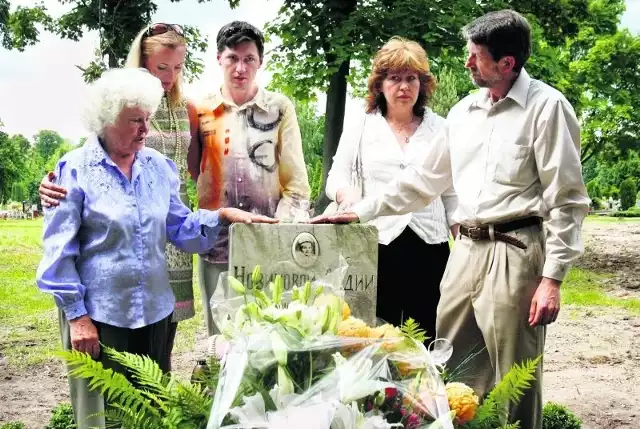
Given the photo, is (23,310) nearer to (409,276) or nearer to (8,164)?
(409,276)

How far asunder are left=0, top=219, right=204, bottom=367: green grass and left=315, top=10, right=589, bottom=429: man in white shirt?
14.2ft

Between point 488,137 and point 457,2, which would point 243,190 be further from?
point 457,2

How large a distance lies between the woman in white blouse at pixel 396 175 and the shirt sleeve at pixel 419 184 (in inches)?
9.6

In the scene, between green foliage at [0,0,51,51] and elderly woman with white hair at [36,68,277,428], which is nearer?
elderly woman with white hair at [36,68,277,428]

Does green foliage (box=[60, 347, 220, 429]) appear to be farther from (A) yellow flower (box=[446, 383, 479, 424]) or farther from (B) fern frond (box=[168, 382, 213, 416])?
(A) yellow flower (box=[446, 383, 479, 424])

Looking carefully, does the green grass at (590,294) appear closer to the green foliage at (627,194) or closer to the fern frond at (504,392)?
the fern frond at (504,392)

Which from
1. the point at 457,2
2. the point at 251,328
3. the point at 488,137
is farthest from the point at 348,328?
the point at 457,2

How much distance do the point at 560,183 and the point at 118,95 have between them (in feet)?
5.86

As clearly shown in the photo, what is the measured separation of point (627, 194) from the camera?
34594 mm

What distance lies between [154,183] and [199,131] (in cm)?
95

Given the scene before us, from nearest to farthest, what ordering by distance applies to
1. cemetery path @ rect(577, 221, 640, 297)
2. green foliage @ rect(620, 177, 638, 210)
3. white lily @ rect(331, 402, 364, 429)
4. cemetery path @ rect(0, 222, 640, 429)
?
white lily @ rect(331, 402, 364, 429) → cemetery path @ rect(0, 222, 640, 429) → cemetery path @ rect(577, 221, 640, 297) → green foliage @ rect(620, 177, 638, 210)

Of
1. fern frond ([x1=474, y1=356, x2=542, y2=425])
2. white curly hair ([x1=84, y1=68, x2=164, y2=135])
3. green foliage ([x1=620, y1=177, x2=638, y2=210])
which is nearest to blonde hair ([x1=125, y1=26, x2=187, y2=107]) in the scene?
white curly hair ([x1=84, y1=68, x2=164, y2=135])

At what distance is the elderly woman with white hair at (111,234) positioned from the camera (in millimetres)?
2906

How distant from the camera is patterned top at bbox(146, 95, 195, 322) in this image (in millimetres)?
3850
